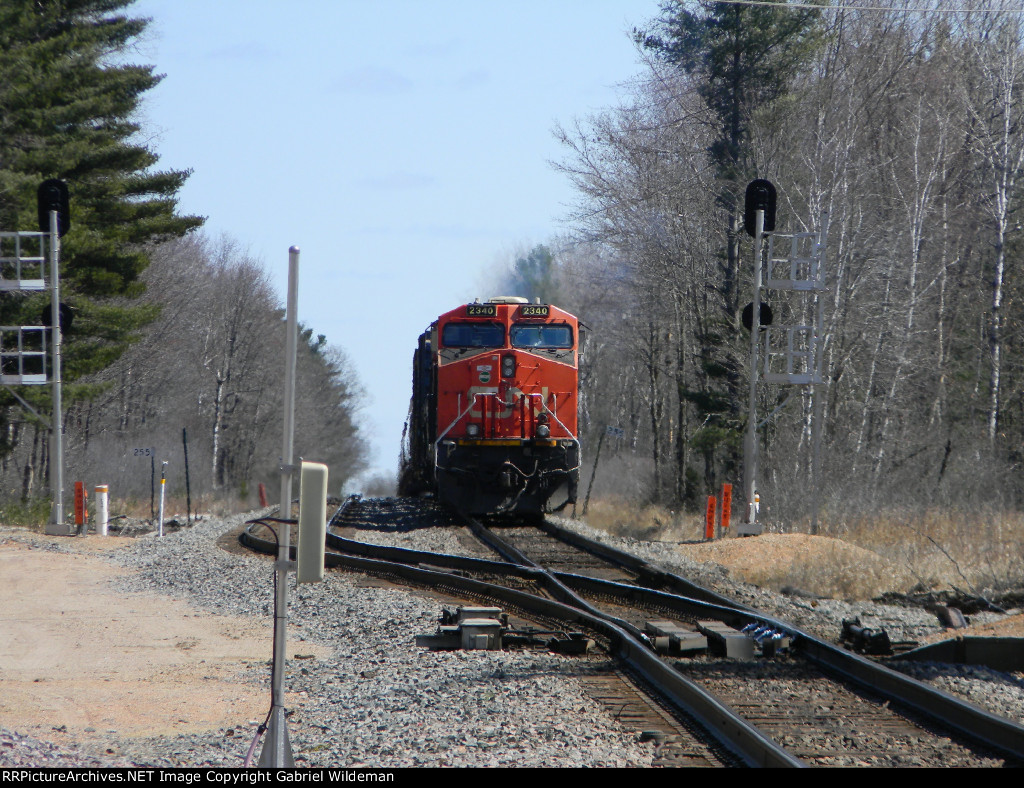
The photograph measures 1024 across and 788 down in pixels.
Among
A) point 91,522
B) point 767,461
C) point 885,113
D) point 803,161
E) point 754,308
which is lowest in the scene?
point 91,522

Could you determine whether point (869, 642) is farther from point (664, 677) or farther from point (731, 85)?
point (731, 85)

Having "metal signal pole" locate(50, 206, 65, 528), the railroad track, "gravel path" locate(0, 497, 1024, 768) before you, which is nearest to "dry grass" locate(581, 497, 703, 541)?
"gravel path" locate(0, 497, 1024, 768)

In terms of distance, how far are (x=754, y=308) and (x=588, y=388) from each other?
32.6 m

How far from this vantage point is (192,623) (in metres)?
11.9

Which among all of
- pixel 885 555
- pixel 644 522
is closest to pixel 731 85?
pixel 644 522

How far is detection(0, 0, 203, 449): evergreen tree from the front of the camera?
26.3 metres

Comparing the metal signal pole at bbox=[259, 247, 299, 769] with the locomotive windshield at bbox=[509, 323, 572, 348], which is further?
the locomotive windshield at bbox=[509, 323, 572, 348]

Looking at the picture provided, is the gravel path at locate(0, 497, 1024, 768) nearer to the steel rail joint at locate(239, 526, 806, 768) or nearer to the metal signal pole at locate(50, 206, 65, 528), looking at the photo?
the steel rail joint at locate(239, 526, 806, 768)

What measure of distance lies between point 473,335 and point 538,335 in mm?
1249

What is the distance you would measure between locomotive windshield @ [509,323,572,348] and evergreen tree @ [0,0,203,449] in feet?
40.2

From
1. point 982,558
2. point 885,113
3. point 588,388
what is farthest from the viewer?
point 588,388

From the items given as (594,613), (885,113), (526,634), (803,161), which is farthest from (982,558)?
(885,113)

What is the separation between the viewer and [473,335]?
20.3m

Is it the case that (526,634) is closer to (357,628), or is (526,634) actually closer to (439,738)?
(357,628)
